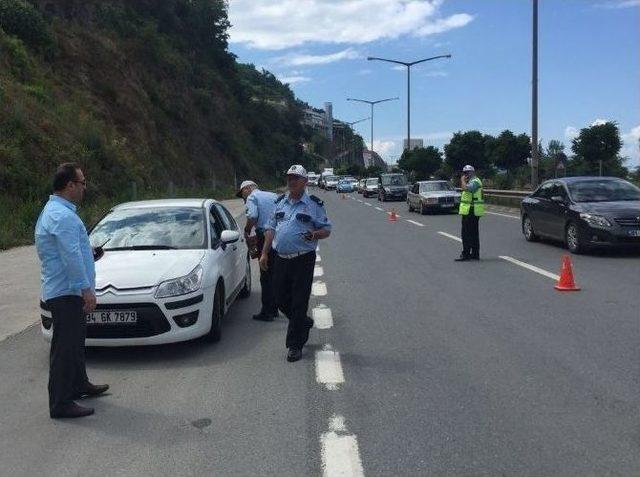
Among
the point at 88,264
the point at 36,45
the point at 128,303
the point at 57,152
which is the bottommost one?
the point at 128,303

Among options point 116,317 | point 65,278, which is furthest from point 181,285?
point 65,278

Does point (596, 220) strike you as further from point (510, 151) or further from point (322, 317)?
point (510, 151)

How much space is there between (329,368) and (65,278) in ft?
7.69

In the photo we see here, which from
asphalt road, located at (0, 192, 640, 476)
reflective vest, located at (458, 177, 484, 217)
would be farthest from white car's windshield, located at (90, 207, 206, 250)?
reflective vest, located at (458, 177, 484, 217)

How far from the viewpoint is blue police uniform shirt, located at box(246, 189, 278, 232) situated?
8.19 meters

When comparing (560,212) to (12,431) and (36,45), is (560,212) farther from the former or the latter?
(36,45)

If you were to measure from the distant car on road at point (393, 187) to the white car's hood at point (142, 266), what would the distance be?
120 ft

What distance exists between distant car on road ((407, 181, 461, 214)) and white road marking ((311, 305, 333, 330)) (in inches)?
786

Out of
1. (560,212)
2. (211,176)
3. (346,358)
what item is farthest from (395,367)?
(211,176)

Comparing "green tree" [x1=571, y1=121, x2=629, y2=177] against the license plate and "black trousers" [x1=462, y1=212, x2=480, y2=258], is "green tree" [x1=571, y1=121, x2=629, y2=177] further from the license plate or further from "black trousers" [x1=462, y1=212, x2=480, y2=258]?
the license plate

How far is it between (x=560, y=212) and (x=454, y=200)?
14.0 metres

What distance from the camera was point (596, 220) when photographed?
1319 centimetres

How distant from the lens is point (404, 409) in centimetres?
501

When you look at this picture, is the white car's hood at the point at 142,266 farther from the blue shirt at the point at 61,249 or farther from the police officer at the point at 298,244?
the blue shirt at the point at 61,249
